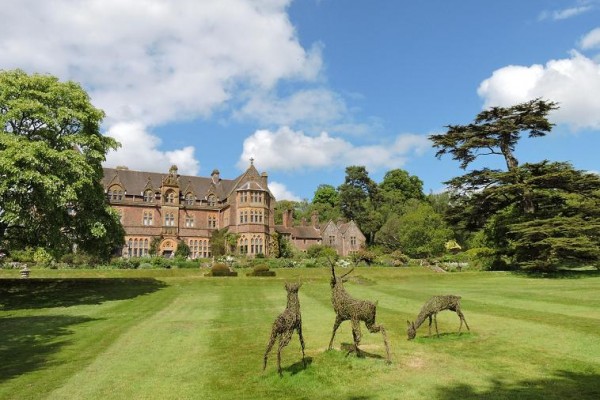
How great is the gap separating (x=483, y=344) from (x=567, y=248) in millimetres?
28601

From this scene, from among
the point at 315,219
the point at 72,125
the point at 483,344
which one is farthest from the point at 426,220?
the point at 483,344

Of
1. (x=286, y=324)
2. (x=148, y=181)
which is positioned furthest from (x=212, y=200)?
(x=286, y=324)

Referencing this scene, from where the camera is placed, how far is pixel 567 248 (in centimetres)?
3488

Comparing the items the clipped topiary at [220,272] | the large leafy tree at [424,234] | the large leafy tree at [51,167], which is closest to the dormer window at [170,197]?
the clipped topiary at [220,272]

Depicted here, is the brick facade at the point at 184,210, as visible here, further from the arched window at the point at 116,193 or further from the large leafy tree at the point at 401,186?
the large leafy tree at the point at 401,186

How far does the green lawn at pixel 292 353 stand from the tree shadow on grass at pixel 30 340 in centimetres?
5

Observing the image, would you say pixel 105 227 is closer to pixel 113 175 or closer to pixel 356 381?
pixel 356 381

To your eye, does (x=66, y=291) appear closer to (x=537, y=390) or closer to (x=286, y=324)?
(x=286, y=324)

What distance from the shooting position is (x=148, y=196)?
209 feet

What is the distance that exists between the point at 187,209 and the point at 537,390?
201 feet

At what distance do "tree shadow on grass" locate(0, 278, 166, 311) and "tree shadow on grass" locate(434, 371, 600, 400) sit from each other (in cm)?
2215

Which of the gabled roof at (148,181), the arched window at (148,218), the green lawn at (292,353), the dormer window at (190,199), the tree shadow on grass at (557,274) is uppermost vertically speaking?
the gabled roof at (148,181)

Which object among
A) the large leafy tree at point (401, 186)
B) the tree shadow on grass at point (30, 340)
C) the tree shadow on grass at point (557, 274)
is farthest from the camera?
the large leafy tree at point (401, 186)

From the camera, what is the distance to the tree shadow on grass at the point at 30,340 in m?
11.3
